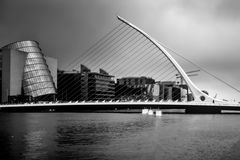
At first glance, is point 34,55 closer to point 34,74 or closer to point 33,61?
point 33,61

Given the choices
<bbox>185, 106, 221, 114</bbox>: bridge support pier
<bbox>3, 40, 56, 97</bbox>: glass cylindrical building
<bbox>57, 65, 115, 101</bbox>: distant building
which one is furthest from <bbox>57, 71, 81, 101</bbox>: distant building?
<bbox>185, 106, 221, 114</bbox>: bridge support pier

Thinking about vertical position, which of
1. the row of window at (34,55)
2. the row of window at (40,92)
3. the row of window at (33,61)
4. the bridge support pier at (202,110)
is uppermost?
the row of window at (34,55)

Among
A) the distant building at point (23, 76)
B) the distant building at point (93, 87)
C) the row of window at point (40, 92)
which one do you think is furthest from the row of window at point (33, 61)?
the distant building at point (93, 87)

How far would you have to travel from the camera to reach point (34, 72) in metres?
138

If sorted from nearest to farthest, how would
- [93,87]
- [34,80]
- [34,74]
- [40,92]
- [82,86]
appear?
1. [40,92]
2. [34,80]
3. [34,74]
4. [82,86]
5. [93,87]

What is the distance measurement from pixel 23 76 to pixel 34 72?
170 inches

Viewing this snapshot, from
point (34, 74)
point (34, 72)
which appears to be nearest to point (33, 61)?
point (34, 72)

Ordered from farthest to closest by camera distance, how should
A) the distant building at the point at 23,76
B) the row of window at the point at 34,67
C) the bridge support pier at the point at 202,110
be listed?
the row of window at the point at 34,67 < the distant building at the point at 23,76 < the bridge support pier at the point at 202,110

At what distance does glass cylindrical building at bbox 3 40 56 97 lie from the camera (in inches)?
5344

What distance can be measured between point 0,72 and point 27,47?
43.4 ft

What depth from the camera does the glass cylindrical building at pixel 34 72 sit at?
5344 inches

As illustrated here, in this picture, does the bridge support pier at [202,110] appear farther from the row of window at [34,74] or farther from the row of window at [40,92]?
the row of window at [34,74]

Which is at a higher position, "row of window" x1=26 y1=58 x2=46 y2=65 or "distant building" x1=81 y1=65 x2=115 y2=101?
"row of window" x1=26 y1=58 x2=46 y2=65

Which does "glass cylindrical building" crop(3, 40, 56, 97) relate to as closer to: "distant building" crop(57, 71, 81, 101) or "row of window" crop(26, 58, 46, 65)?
"row of window" crop(26, 58, 46, 65)
